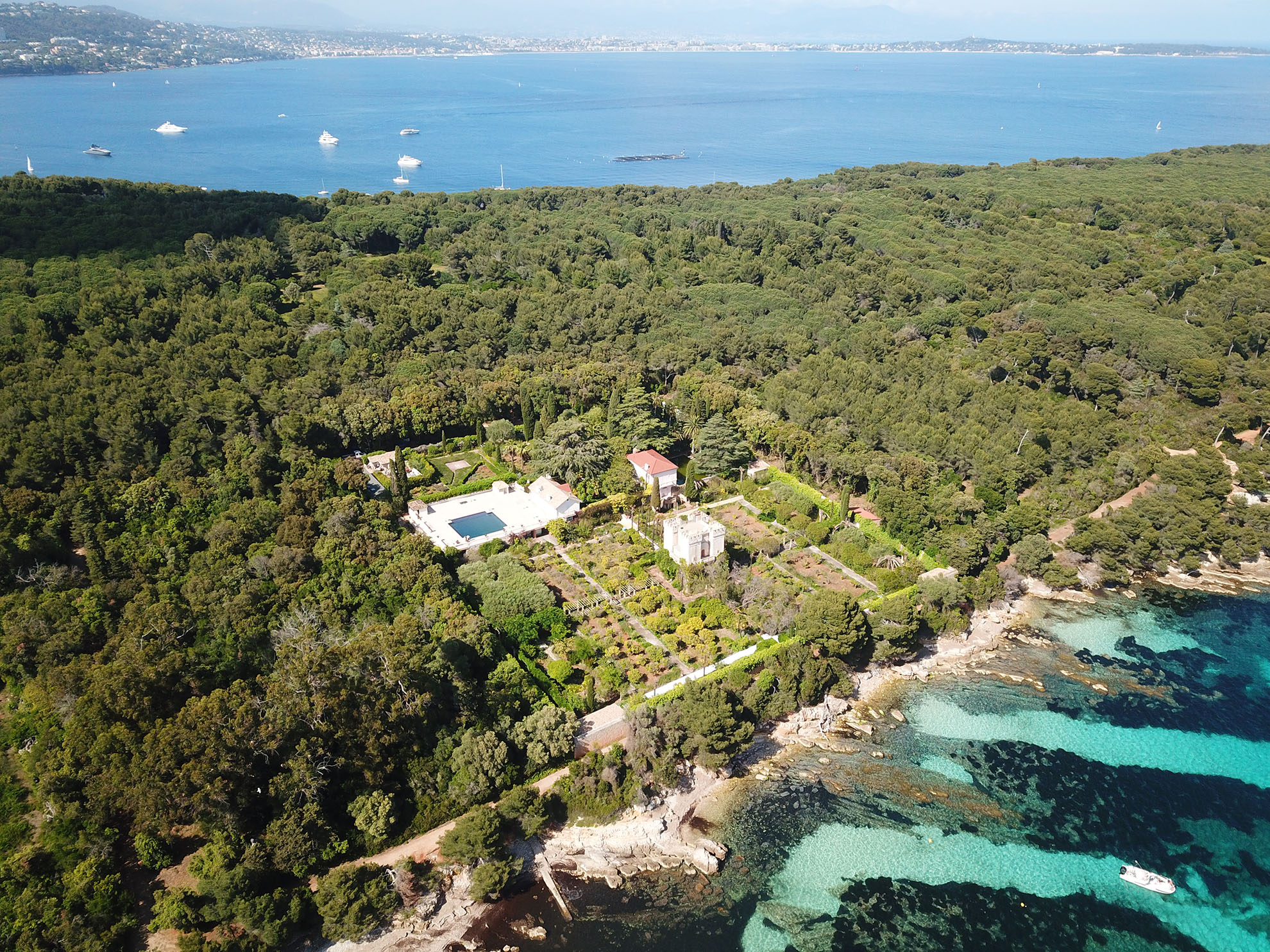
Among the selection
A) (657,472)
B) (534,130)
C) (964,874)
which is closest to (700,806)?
(964,874)

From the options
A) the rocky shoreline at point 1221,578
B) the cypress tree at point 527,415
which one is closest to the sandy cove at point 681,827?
the rocky shoreline at point 1221,578

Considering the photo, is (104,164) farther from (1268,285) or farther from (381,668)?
(1268,285)

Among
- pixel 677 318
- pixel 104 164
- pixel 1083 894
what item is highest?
pixel 104 164

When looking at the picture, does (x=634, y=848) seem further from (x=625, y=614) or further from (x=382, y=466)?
(x=382, y=466)

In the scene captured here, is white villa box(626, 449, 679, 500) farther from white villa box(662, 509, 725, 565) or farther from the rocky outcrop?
the rocky outcrop

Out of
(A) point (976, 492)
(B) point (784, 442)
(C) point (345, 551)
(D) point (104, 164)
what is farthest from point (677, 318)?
(D) point (104, 164)

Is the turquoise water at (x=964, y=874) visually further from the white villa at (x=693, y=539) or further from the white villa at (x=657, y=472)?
the white villa at (x=657, y=472)

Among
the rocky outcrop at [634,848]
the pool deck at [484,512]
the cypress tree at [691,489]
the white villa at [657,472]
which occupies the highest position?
the white villa at [657,472]
